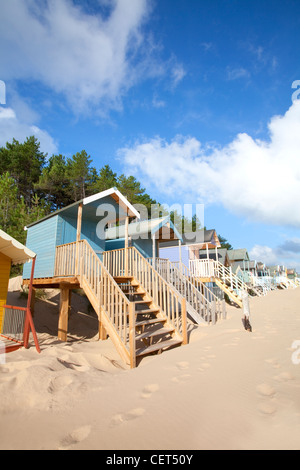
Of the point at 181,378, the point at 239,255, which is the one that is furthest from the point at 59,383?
the point at 239,255

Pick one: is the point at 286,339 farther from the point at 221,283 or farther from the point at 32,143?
the point at 32,143

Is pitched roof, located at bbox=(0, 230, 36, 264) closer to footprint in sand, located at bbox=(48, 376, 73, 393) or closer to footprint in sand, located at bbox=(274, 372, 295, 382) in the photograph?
footprint in sand, located at bbox=(48, 376, 73, 393)

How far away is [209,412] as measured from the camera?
110 inches

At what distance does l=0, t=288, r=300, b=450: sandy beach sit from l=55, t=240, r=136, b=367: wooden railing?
28.9 inches

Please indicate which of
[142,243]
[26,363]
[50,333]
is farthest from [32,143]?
[26,363]

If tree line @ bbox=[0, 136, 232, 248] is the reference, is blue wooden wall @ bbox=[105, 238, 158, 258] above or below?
below

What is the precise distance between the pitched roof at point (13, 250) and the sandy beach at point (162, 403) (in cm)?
325

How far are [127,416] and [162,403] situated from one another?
520 millimetres

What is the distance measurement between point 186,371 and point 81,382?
1.85 meters

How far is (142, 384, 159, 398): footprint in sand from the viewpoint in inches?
137

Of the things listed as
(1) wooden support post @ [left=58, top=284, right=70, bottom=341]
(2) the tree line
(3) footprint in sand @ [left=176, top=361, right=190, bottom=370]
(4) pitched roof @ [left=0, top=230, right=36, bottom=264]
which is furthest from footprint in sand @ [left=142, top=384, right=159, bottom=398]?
(2) the tree line

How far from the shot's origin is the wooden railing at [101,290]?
5764mm

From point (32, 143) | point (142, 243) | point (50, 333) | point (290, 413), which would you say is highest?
point (32, 143)

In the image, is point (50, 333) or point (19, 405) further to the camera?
point (50, 333)
